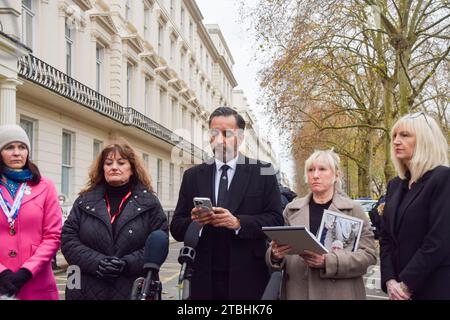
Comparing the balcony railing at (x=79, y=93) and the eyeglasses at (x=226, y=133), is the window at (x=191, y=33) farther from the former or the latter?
the eyeglasses at (x=226, y=133)

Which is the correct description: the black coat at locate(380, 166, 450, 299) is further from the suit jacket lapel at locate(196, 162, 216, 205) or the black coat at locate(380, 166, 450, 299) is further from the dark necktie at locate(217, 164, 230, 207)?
the suit jacket lapel at locate(196, 162, 216, 205)

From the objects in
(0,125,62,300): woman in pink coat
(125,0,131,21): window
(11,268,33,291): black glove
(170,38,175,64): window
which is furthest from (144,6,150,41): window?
(11,268,33,291): black glove

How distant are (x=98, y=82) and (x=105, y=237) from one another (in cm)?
2208

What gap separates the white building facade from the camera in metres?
16.5

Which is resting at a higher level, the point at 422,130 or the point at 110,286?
the point at 422,130

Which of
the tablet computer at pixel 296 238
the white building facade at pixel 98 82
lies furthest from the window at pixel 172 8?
the tablet computer at pixel 296 238

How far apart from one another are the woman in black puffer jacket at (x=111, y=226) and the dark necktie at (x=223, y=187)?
44cm

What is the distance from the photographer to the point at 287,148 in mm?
32688

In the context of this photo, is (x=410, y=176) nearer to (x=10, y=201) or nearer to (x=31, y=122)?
(x=10, y=201)

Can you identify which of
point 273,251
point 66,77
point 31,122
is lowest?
point 273,251

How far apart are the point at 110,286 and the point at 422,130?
2294 millimetres

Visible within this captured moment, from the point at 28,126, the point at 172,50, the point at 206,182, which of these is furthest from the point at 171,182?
the point at 206,182
